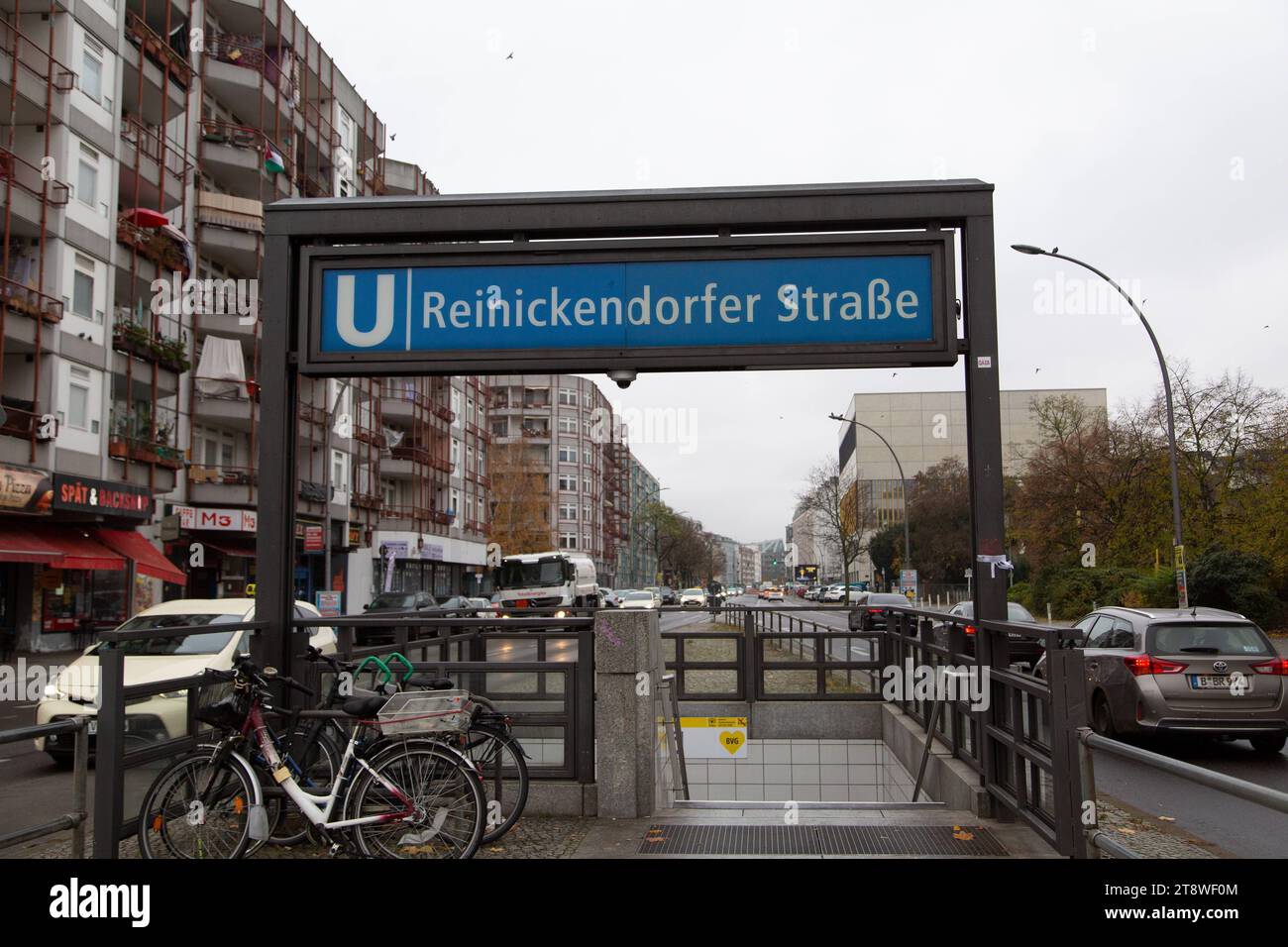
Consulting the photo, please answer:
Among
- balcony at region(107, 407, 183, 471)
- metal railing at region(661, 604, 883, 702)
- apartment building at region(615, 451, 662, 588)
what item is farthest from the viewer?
apartment building at region(615, 451, 662, 588)

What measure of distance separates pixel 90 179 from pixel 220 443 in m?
11.6

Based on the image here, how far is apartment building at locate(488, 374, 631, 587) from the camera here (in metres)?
96.6

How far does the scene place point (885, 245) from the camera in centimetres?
598

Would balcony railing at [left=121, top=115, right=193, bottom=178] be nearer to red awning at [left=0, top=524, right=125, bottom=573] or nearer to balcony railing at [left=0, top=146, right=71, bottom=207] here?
balcony railing at [left=0, top=146, right=71, bottom=207]

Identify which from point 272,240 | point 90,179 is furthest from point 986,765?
point 90,179

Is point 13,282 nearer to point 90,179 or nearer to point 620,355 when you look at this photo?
point 90,179

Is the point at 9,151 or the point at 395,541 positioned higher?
the point at 9,151

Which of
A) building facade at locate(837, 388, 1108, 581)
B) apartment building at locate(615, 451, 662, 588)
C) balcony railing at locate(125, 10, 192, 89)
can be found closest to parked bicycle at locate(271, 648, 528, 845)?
balcony railing at locate(125, 10, 192, 89)

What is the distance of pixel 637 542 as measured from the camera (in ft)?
493

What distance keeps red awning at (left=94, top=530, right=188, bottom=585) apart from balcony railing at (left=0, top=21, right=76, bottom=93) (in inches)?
453

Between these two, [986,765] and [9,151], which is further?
[9,151]

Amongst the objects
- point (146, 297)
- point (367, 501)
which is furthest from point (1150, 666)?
point (367, 501)

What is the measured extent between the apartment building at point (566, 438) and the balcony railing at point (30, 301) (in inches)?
2419

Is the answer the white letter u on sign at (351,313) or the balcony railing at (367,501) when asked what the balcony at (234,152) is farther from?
the white letter u on sign at (351,313)
